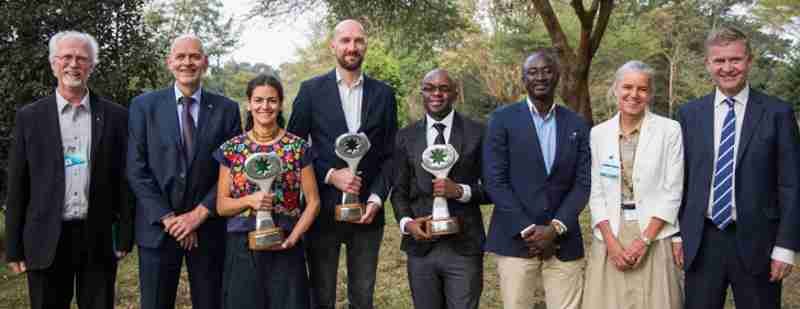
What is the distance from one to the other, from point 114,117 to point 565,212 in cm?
285

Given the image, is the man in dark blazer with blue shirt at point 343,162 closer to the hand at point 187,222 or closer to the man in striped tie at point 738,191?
the hand at point 187,222

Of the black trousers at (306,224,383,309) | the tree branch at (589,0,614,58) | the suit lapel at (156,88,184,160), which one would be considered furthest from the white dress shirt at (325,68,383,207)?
the tree branch at (589,0,614,58)

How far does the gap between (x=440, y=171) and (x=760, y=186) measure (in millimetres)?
1781

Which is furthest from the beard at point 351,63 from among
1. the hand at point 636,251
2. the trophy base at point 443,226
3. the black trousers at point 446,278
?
the hand at point 636,251

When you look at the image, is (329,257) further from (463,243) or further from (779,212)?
(779,212)

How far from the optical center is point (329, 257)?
14.3 ft

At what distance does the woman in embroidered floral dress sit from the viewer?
12.8ft

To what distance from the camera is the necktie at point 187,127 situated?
13.5 ft

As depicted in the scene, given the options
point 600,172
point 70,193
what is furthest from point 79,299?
point 600,172

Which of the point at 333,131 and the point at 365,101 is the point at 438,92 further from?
the point at 333,131

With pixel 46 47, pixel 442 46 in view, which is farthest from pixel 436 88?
pixel 442 46

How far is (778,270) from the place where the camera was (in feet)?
12.0

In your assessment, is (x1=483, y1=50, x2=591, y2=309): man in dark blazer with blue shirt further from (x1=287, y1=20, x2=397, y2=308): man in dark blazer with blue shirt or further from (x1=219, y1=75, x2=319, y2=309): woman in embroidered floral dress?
Answer: (x1=219, y1=75, x2=319, y2=309): woman in embroidered floral dress

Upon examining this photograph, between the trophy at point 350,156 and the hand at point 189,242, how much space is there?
88 cm
